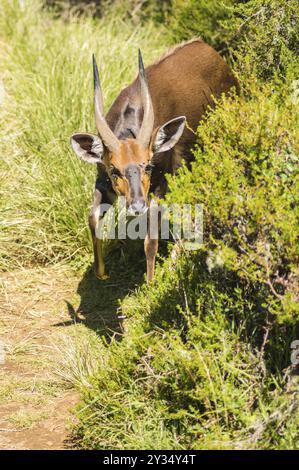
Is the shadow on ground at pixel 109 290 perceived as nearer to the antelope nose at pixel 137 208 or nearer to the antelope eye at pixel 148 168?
the antelope nose at pixel 137 208

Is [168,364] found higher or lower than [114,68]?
lower

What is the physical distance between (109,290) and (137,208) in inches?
62.9

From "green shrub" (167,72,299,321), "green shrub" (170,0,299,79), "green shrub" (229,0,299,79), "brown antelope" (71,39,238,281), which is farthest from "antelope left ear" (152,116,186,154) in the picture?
"green shrub" (167,72,299,321)

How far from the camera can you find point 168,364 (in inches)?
174

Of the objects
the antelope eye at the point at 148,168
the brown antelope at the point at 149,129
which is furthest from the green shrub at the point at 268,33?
the antelope eye at the point at 148,168

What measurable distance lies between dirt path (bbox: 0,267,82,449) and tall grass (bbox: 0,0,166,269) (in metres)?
0.32

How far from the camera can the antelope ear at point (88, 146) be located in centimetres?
562

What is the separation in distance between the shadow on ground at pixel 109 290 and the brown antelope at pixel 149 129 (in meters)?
0.35

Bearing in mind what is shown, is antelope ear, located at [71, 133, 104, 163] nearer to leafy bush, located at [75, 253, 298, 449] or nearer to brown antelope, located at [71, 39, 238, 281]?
brown antelope, located at [71, 39, 238, 281]

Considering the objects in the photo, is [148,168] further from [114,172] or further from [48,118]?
[48,118]

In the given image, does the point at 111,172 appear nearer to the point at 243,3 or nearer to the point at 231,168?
the point at 231,168

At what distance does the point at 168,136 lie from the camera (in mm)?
5805

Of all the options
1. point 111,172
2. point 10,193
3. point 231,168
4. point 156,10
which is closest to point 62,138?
point 10,193
